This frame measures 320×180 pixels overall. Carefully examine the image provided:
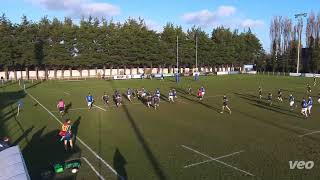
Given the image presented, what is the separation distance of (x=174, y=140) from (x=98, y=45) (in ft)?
246

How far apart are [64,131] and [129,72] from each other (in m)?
84.1

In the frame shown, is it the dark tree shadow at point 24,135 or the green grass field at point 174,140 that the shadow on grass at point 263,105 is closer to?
the green grass field at point 174,140

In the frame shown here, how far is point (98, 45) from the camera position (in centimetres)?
9325

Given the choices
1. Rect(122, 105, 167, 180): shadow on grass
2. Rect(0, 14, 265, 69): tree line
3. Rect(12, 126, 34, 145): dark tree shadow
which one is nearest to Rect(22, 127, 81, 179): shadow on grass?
Rect(12, 126, 34, 145): dark tree shadow

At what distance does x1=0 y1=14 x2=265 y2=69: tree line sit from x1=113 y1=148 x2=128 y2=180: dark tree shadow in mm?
66867

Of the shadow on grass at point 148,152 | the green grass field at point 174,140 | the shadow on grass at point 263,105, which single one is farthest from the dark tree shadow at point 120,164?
the shadow on grass at point 263,105

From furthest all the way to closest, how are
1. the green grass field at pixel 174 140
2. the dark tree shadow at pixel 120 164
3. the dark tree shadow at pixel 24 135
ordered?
the dark tree shadow at pixel 24 135, the green grass field at pixel 174 140, the dark tree shadow at pixel 120 164

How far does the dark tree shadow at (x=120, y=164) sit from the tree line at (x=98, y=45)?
6687 centimetres

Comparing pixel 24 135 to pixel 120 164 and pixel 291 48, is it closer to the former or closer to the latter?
pixel 120 164

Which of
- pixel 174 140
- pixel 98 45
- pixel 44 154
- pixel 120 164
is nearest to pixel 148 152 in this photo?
pixel 120 164

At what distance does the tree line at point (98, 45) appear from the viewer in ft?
267

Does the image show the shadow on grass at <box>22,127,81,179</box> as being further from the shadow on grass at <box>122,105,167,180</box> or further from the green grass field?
the shadow on grass at <box>122,105,167,180</box>

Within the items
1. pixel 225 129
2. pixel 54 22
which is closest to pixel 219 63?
pixel 54 22

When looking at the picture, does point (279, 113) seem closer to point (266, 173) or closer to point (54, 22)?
point (266, 173)
